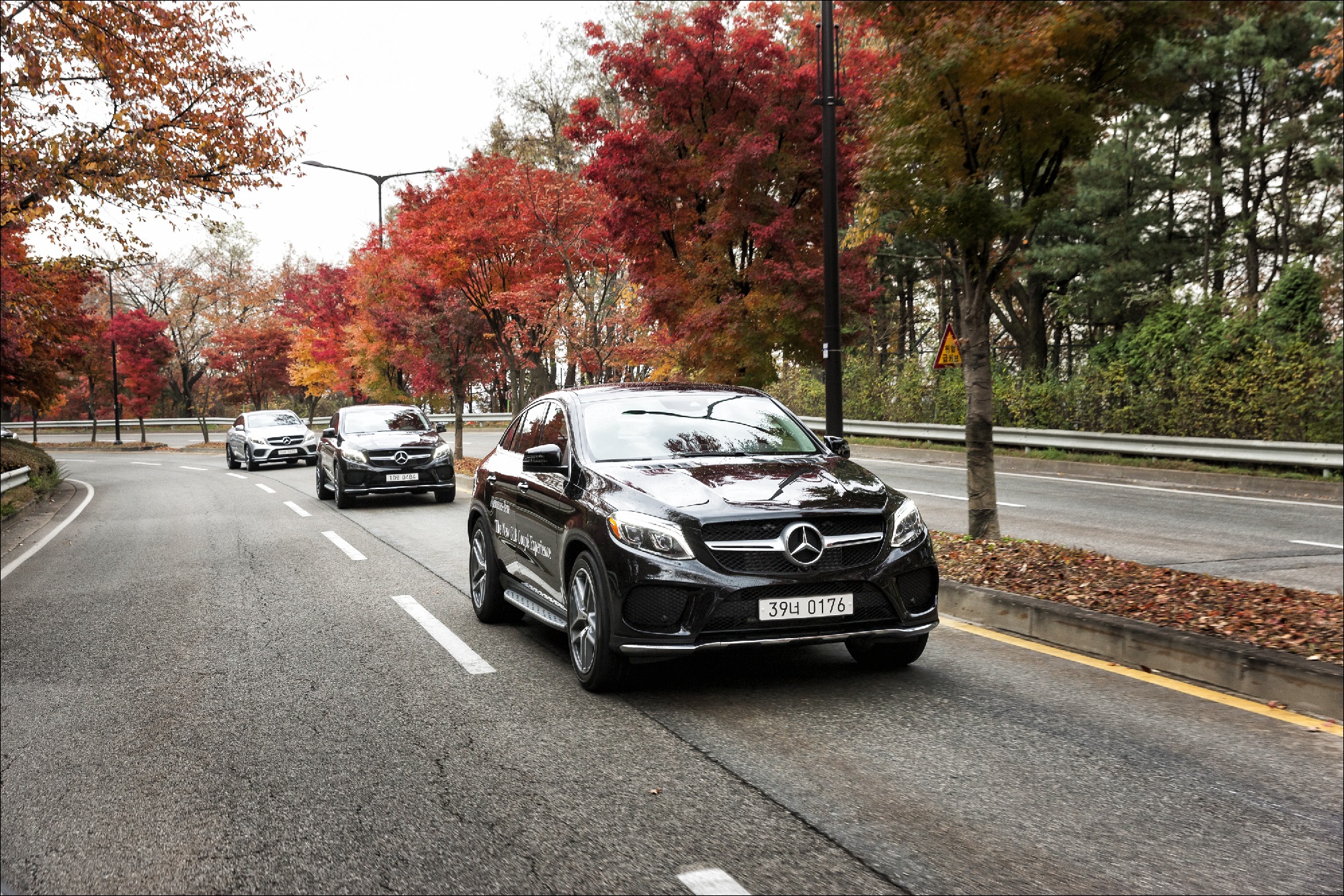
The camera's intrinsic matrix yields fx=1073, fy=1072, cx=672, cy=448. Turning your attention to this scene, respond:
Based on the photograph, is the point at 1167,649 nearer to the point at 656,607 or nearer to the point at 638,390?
the point at 656,607

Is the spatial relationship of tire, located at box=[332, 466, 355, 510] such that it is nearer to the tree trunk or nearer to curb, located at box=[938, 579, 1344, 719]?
the tree trunk

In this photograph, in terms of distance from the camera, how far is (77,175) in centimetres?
1523

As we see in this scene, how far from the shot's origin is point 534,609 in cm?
661

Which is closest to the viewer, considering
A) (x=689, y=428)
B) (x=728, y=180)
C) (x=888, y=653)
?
(x=888, y=653)

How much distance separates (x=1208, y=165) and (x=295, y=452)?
79.9ft

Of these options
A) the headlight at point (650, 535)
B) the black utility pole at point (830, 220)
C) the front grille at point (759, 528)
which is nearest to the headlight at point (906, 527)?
the front grille at point (759, 528)

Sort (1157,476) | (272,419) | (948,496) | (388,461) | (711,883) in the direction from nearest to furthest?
1. (711,883)
2. (948,496)
3. (388,461)
4. (1157,476)
5. (272,419)

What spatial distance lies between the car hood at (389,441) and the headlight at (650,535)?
12.0 meters

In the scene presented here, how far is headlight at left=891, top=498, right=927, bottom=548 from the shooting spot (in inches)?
216

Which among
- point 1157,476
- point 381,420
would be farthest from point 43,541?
point 1157,476

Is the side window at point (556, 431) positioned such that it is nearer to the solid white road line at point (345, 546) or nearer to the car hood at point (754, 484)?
the car hood at point (754, 484)

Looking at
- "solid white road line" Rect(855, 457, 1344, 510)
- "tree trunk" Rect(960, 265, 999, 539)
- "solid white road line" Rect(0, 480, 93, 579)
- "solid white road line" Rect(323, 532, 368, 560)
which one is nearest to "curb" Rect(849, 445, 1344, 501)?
"solid white road line" Rect(855, 457, 1344, 510)

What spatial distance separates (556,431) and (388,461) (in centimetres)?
1043

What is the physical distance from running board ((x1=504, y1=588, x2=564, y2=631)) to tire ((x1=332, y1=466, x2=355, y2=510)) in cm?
1017
